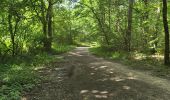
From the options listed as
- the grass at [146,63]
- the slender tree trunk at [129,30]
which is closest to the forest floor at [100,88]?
the grass at [146,63]

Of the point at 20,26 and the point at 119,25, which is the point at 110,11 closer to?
the point at 119,25

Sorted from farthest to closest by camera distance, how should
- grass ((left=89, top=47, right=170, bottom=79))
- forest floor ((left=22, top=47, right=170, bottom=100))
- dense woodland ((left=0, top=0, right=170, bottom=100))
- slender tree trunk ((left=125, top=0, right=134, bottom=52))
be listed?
slender tree trunk ((left=125, top=0, right=134, bottom=52)) < dense woodland ((left=0, top=0, right=170, bottom=100)) < grass ((left=89, top=47, right=170, bottom=79)) < forest floor ((left=22, top=47, right=170, bottom=100))

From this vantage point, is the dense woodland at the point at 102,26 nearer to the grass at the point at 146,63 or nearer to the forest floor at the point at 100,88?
the grass at the point at 146,63

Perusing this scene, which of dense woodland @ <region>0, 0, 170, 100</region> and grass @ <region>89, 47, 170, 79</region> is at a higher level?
dense woodland @ <region>0, 0, 170, 100</region>

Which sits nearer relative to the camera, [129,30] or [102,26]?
[129,30]

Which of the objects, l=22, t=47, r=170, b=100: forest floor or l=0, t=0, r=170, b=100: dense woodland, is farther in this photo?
l=0, t=0, r=170, b=100: dense woodland

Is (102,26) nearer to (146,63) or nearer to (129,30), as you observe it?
(129,30)

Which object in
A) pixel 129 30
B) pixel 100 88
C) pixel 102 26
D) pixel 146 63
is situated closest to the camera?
pixel 100 88

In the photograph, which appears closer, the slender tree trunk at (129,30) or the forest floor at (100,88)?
the forest floor at (100,88)

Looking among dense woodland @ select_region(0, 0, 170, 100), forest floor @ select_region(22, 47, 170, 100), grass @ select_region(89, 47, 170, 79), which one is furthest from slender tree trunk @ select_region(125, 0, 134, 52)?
forest floor @ select_region(22, 47, 170, 100)

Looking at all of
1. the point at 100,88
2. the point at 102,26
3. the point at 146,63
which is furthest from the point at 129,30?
the point at 100,88

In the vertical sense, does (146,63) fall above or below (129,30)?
below

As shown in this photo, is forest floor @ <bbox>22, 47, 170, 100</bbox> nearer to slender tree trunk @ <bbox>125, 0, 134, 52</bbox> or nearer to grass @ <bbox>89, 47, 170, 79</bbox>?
grass @ <bbox>89, 47, 170, 79</bbox>

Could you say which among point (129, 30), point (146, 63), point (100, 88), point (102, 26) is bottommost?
point (100, 88)
